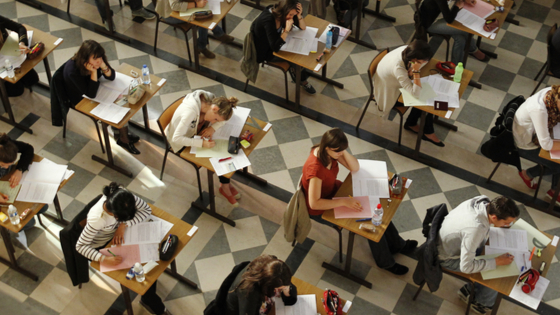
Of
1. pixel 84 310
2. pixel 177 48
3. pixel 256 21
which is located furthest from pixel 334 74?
pixel 84 310

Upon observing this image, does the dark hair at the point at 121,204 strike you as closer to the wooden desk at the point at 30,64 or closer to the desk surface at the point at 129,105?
the desk surface at the point at 129,105

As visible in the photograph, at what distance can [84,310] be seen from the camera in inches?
198

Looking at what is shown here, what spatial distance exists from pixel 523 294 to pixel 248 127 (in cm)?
280

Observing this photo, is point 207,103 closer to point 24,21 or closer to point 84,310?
point 84,310

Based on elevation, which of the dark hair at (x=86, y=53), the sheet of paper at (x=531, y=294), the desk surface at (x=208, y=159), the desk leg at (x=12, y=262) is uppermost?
the dark hair at (x=86, y=53)

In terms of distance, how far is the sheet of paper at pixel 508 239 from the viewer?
457cm

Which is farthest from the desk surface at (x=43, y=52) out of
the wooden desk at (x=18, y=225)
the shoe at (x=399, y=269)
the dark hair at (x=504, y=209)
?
the dark hair at (x=504, y=209)

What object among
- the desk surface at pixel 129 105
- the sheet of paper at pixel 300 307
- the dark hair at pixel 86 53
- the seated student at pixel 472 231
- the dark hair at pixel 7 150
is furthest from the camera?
the desk surface at pixel 129 105

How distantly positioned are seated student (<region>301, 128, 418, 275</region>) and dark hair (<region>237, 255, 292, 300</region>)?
0.98 m

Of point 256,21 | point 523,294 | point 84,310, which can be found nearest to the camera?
point 523,294

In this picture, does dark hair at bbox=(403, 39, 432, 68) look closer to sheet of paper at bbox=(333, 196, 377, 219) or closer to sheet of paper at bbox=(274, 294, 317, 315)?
sheet of paper at bbox=(333, 196, 377, 219)

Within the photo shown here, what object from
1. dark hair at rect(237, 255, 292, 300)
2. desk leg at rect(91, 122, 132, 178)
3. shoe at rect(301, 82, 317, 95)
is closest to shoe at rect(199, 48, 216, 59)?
shoe at rect(301, 82, 317, 95)

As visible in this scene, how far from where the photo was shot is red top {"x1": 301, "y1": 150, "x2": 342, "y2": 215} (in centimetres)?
468

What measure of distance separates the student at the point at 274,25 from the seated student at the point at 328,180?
1891 millimetres
